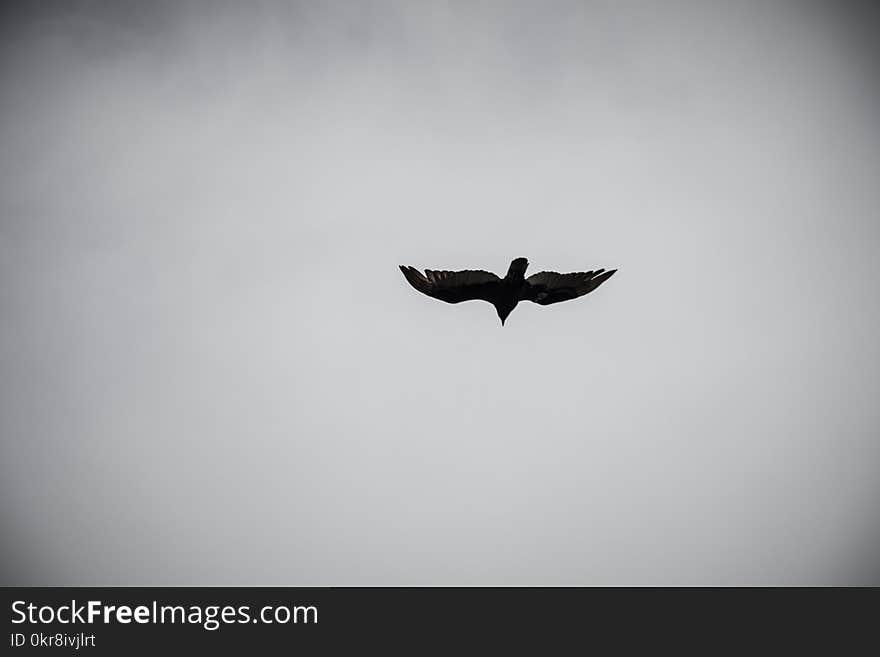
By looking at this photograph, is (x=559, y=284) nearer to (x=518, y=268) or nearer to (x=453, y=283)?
(x=518, y=268)

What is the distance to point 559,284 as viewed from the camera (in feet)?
45.2

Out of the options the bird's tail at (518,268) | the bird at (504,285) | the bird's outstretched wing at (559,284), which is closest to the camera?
the bird's tail at (518,268)

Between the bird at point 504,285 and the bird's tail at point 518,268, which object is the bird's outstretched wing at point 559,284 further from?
the bird's tail at point 518,268

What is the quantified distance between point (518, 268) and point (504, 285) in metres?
0.58

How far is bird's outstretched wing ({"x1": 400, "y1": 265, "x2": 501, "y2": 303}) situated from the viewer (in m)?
13.2

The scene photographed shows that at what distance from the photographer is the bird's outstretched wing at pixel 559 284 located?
13711 millimetres
